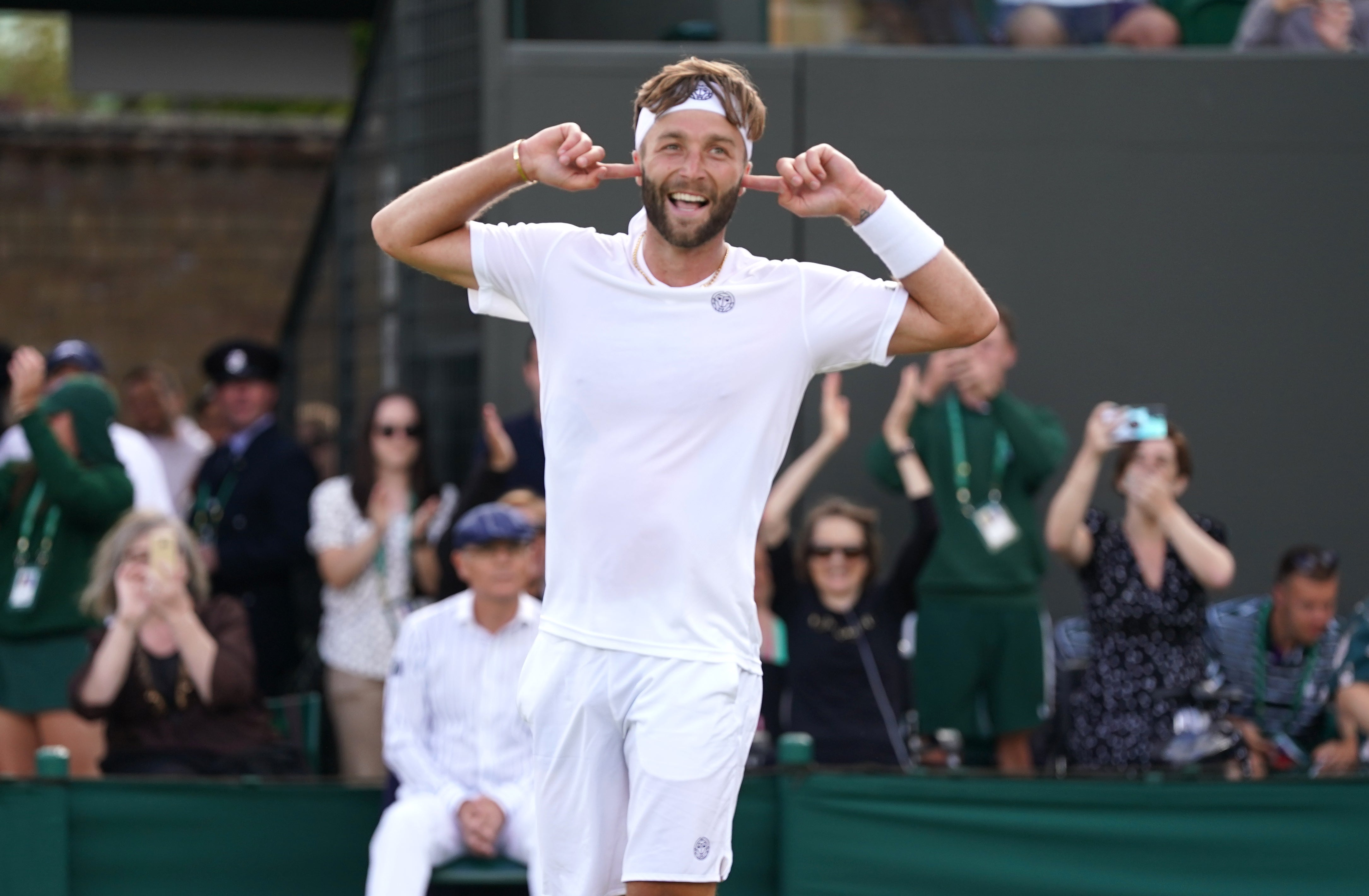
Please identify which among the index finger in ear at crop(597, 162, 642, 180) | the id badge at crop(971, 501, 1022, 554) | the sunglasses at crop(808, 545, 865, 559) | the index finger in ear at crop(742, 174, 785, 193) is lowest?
the sunglasses at crop(808, 545, 865, 559)

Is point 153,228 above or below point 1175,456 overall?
above

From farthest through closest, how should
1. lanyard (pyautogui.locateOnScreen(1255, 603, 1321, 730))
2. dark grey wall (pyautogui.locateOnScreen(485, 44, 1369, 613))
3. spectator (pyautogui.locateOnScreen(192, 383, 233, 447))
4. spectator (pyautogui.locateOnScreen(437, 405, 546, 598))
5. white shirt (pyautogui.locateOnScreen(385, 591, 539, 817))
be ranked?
spectator (pyautogui.locateOnScreen(192, 383, 233, 447)) → dark grey wall (pyautogui.locateOnScreen(485, 44, 1369, 613)) → lanyard (pyautogui.locateOnScreen(1255, 603, 1321, 730)) → spectator (pyautogui.locateOnScreen(437, 405, 546, 598)) → white shirt (pyautogui.locateOnScreen(385, 591, 539, 817))

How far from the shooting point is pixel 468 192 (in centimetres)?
402

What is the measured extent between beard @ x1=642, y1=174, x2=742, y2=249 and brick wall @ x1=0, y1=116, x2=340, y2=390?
11.2 meters

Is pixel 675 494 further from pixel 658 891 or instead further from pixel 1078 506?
pixel 1078 506

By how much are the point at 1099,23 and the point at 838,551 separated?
319 cm

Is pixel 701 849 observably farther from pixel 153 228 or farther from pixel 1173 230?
pixel 153 228

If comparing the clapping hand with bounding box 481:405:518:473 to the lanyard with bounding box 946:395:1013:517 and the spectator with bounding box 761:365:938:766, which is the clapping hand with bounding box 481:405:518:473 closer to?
the spectator with bounding box 761:365:938:766

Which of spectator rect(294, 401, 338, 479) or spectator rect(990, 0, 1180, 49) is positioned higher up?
spectator rect(990, 0, 1180, 49)

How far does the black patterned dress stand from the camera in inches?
264

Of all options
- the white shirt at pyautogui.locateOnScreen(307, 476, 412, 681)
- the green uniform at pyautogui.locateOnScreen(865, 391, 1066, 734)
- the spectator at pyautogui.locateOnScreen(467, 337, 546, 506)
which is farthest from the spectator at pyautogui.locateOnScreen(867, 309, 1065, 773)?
the white shirt at pyautogui.locateOnScreen(307, 476, 412, 681)

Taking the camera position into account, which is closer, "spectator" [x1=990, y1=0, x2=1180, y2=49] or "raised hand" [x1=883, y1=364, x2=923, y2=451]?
"raised hand" [x1=883, y1=364, x2=923, y2=451]

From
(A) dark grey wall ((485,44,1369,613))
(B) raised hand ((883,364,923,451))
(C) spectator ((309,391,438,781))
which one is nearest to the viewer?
(B) raised hand ((883,364,923,451))

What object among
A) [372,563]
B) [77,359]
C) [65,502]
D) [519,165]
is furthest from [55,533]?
[519,165]
